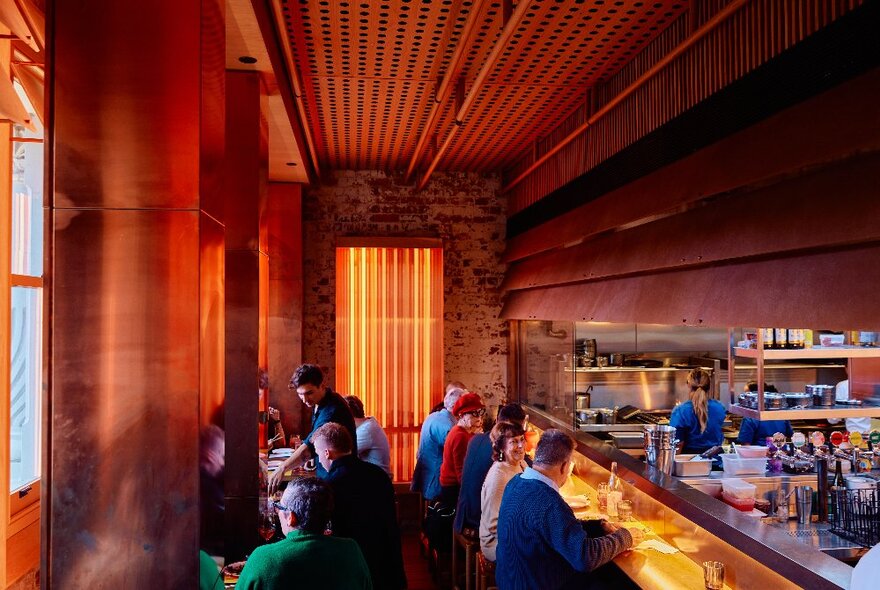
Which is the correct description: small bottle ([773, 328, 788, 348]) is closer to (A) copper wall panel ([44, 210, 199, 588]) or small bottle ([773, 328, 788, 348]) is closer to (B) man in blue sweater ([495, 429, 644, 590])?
(B) man in blue sweater ([495, 429, 644, 590])

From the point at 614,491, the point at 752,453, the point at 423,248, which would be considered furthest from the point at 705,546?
the point at 423,248

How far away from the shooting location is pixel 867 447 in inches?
227

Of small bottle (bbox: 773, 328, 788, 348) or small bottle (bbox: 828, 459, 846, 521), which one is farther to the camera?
small bottle (bbox: 773, 328, 788, 348)

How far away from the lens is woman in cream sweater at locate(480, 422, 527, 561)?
461 cm

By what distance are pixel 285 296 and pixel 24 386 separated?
4480 mm

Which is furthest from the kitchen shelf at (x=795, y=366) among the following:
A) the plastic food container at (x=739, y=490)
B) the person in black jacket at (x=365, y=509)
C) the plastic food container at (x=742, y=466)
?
the person in black jacket at (x=365, y=509)

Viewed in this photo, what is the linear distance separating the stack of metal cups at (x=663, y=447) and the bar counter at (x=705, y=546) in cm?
11

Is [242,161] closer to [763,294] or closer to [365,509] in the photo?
[365,509]

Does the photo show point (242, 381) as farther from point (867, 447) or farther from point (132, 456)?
point (867, 447)

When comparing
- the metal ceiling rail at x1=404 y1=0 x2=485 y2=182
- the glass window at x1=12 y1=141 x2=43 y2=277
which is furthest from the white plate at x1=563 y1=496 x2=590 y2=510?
the glass window at x1=12 y1=141 x2=43 y2=277

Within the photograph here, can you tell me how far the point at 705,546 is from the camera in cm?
383

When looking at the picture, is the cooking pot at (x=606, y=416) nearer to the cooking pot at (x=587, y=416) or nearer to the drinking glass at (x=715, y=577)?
the cooking pot at (x=587, y=416)

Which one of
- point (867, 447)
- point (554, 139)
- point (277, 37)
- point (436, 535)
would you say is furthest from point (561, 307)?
point (277, 37)

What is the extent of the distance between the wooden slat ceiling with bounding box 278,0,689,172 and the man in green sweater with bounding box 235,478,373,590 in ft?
8.01
